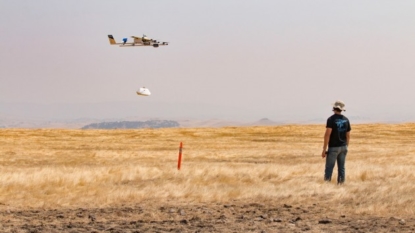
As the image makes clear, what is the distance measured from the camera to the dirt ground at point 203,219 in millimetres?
9234

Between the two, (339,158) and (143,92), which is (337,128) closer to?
(339,158)

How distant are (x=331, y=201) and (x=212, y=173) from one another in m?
5.40

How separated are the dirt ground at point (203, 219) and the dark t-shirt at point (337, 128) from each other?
3.46 meters

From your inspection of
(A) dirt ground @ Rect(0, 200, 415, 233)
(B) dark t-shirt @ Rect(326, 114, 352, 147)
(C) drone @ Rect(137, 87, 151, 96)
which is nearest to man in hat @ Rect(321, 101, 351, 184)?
(B) dark t-shirt @ Rect(326, 114, 352, 147)

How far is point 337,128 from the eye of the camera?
14844 millimetres

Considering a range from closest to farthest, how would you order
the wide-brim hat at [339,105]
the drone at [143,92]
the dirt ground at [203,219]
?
the dirt ground at [203,219], the wide-brim hat at [339,105], the drone at [143,92]

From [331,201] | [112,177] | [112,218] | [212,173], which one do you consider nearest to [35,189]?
[112,177]

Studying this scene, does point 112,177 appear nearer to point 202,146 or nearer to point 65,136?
point 202,146

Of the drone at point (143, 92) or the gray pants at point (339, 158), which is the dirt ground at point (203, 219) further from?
the drone at point (143, 92)

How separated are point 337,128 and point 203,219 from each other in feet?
19.5

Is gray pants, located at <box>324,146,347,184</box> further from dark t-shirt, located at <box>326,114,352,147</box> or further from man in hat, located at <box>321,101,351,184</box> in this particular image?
dark t-shirt, located at <box>326,114,352,147</box>

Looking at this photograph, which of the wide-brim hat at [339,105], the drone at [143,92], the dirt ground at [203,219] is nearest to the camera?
the dirt ground at [203,219]

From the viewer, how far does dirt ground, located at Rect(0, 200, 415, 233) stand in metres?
9.23

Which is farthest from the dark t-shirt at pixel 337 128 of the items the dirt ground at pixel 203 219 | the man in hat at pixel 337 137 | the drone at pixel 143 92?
the drone at pixel 143 92
